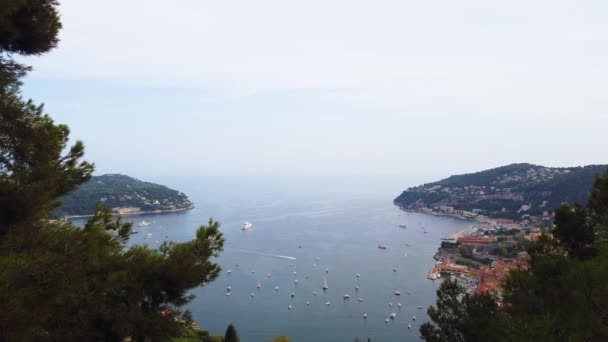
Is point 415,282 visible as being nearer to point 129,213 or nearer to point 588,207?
point 588,207

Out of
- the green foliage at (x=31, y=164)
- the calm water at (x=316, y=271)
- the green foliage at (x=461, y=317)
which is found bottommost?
the calm water at (x=316, y=271)

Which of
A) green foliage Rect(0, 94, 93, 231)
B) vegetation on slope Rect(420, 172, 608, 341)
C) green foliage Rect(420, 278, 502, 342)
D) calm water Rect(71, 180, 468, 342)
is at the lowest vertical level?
calm water Rect(71, 180, 468, 342)

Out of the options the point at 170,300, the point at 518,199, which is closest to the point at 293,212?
the point at 518,199

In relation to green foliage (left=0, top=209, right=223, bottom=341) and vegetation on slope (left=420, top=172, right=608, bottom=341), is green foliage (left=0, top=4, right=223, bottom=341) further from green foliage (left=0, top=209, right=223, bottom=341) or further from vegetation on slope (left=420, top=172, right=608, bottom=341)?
vegetation on slope (left=420, top=172, right=608, bottom=341)

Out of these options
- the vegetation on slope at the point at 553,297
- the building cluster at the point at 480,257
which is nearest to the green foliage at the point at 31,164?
the vegetation on slope at the point at 553,297

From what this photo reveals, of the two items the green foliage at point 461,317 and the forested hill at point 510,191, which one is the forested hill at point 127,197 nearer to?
the forested hill at point 510,191

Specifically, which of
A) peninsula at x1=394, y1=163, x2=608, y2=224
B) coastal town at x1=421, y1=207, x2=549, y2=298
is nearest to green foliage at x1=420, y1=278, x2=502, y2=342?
coastal town at x1=421, y1=207, x2=549, y2=298
